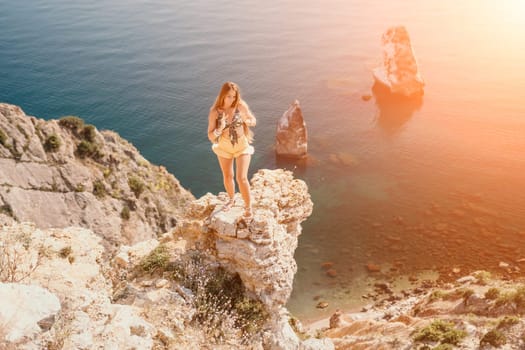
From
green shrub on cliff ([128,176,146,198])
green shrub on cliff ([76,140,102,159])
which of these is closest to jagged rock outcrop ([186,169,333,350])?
green shrub on cliff ([128,176,146,198])

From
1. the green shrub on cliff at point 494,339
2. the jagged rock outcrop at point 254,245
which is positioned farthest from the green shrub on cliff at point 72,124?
the green shrub on cliff at point 494,339

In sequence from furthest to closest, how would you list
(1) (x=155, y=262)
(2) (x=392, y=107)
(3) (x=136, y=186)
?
(2) (x=392, y=107) → (3) (x=136, y=186) → (1) (x=155, y=262)

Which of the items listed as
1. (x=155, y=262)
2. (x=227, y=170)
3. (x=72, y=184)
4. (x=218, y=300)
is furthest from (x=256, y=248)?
(x=72, y=184)

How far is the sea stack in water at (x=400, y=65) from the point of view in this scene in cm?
8006

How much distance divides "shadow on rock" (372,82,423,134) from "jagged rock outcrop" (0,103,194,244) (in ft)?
153

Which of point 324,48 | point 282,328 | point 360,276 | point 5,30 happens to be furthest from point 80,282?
point 5,30

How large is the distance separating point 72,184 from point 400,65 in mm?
69089

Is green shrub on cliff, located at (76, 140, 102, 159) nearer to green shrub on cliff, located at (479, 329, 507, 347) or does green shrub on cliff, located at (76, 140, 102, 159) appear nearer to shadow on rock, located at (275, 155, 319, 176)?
shadow on rock, located at (275, 155, 319, 176)

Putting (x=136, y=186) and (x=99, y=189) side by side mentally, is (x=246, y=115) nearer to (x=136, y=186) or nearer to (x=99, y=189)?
(x=99, y=189)

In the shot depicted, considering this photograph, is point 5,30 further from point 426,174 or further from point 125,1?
point 426,174

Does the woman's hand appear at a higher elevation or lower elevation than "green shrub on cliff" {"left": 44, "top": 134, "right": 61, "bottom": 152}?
higher

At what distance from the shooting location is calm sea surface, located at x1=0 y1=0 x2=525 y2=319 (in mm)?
44281

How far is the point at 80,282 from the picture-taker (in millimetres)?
11633

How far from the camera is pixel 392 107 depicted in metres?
79.8
